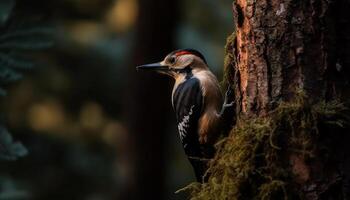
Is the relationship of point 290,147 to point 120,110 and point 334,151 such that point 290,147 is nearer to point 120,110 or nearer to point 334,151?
point 334,151

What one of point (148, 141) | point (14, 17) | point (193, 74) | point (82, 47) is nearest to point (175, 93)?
point (193, 74)

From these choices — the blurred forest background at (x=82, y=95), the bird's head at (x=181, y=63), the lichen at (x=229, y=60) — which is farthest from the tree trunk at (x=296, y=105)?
the blurred forest background at (x=82, y=95)

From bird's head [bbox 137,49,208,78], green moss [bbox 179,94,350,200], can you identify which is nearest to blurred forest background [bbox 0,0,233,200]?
bird's head [bbox 137,49,208,78]

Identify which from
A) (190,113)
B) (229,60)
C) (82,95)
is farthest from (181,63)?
(82,95)

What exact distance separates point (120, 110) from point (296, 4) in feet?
26.2

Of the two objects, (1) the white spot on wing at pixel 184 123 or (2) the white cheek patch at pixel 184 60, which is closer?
(1) the white spot on wing at pixel 184 123

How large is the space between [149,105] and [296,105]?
543 cm

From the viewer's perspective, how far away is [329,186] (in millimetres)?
3428

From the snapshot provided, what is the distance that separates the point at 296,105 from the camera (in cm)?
353

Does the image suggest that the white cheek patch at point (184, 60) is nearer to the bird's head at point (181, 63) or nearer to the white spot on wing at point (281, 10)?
the bird's head at point (181, 63)

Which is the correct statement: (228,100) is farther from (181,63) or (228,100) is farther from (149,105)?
(149,105)

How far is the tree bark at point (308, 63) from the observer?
3459 millimetres

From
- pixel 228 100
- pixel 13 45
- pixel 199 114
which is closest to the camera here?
pixel 228 100

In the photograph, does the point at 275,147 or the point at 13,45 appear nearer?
the point at 275,147
